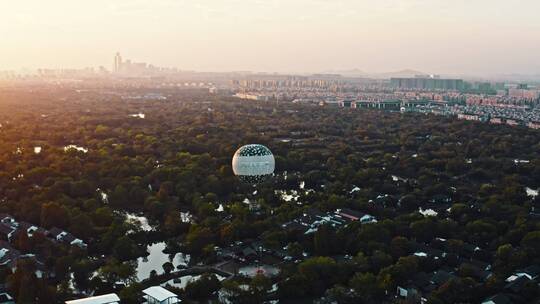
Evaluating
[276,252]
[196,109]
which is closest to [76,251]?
[276,252]

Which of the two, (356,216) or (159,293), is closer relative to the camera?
(159,293)

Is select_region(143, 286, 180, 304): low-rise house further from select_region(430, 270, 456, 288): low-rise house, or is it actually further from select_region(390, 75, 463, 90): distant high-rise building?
select_region(390, 75, 463, 90): distant high-rise building

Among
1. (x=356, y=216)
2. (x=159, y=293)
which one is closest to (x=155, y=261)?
(x=159, y=293)

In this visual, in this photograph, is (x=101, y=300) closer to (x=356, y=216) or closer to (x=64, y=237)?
(x=64, y=237)

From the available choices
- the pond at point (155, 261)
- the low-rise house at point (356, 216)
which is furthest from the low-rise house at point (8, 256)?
the low-rise house at point (356, 216)

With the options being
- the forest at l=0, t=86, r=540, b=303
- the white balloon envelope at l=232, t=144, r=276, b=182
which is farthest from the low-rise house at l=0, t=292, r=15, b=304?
the white balloon envelope at l=232, t=144, r=276, b=182

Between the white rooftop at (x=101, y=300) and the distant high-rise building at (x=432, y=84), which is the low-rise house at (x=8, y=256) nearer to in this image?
the white rooftop at (x=101, y=300)
